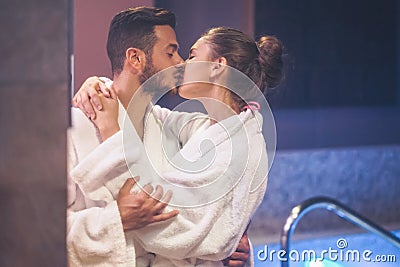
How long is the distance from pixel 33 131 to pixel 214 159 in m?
0.50

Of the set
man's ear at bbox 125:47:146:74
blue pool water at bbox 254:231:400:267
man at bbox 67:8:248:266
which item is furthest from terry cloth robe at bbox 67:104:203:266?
blue pool water at bbox 254:231:400:267

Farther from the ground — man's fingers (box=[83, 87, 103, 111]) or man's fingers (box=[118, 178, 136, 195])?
man's fingers (box=[83, 87, 103, 111])

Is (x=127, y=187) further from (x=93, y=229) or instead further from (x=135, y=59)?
(x=135, y=59)

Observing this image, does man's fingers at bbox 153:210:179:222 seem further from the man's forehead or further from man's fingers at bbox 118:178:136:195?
the man's forehead

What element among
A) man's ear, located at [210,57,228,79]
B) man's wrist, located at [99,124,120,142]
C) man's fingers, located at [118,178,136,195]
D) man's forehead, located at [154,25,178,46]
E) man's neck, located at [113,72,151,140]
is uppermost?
man's forehead, located at [154,25,178,46]

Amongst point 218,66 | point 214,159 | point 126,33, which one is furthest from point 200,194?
point 126,33

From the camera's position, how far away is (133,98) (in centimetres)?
205

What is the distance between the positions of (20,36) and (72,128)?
0.29m

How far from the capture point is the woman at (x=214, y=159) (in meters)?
2.06

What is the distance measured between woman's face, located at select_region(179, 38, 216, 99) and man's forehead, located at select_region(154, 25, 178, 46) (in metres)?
0.06

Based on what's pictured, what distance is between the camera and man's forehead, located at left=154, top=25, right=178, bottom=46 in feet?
6.75

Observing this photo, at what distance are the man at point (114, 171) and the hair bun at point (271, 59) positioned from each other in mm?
233

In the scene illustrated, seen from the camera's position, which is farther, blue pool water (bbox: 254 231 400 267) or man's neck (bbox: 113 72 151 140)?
blue pool water (bbox: 254 231 400 267)

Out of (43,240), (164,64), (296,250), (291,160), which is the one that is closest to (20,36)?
(164,64)
